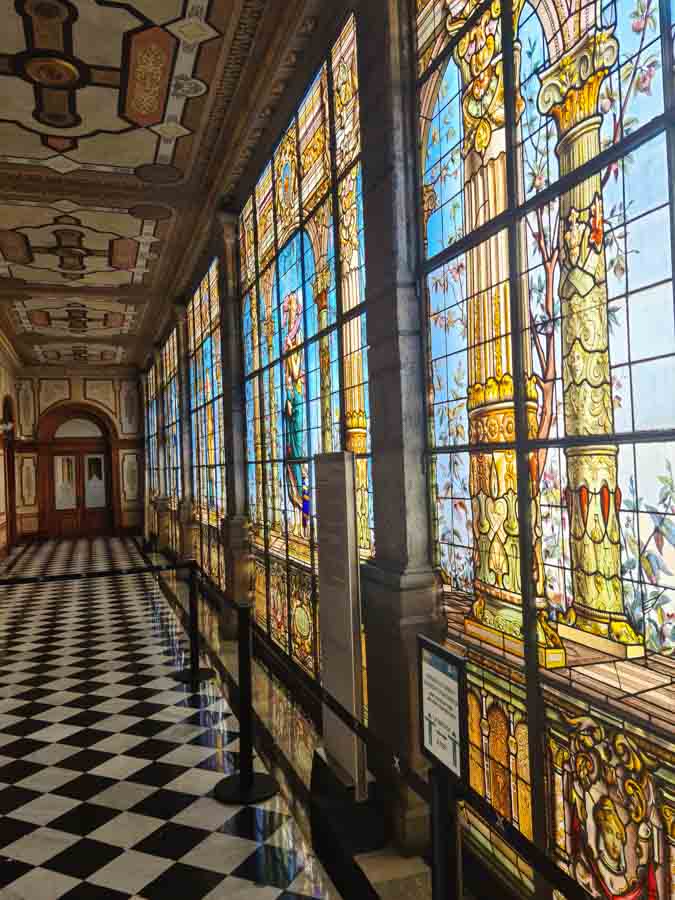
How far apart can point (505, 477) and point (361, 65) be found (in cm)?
253

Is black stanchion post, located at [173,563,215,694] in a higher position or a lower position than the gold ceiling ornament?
lower

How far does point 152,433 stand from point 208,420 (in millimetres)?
10216

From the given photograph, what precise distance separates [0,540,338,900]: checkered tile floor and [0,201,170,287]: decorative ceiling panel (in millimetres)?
5471

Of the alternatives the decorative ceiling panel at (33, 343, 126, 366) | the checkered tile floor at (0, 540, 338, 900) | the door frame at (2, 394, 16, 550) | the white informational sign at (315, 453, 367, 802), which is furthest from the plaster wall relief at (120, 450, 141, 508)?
the white informational sign at (315, 453, 367, 802)

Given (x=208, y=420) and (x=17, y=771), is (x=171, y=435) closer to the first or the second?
(x=208, y=420)

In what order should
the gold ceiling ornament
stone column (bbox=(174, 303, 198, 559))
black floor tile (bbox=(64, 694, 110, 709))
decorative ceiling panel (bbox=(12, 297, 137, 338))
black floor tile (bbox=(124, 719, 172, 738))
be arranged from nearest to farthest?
black floor tile (bbox=(124, 719, 172, 738))
the gold ceiling ornament
black floor tile (bbox=(64, 694, 110, 709))
stone column (bbox=(174, 303, 198, 559))
decorative ceiling panel (bbox=(12, 297, 137, 338))

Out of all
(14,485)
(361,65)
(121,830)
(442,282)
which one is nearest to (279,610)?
(121,830)

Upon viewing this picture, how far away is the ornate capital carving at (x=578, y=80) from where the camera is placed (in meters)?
2.36

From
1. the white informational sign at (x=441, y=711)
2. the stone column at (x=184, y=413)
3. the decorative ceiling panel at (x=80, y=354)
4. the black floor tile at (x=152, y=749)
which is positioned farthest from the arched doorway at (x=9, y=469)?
the white informational sign at (x=441, y=711)

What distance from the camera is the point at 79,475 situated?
24.1 m

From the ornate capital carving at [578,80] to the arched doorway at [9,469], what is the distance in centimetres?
A: 1863

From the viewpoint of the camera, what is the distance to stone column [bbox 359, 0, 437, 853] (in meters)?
3.55

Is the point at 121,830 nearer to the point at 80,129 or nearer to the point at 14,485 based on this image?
the point at 80,129

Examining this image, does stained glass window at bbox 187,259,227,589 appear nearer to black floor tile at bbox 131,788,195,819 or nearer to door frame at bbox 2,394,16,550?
black floor tile at bbox 131,788,195,819
